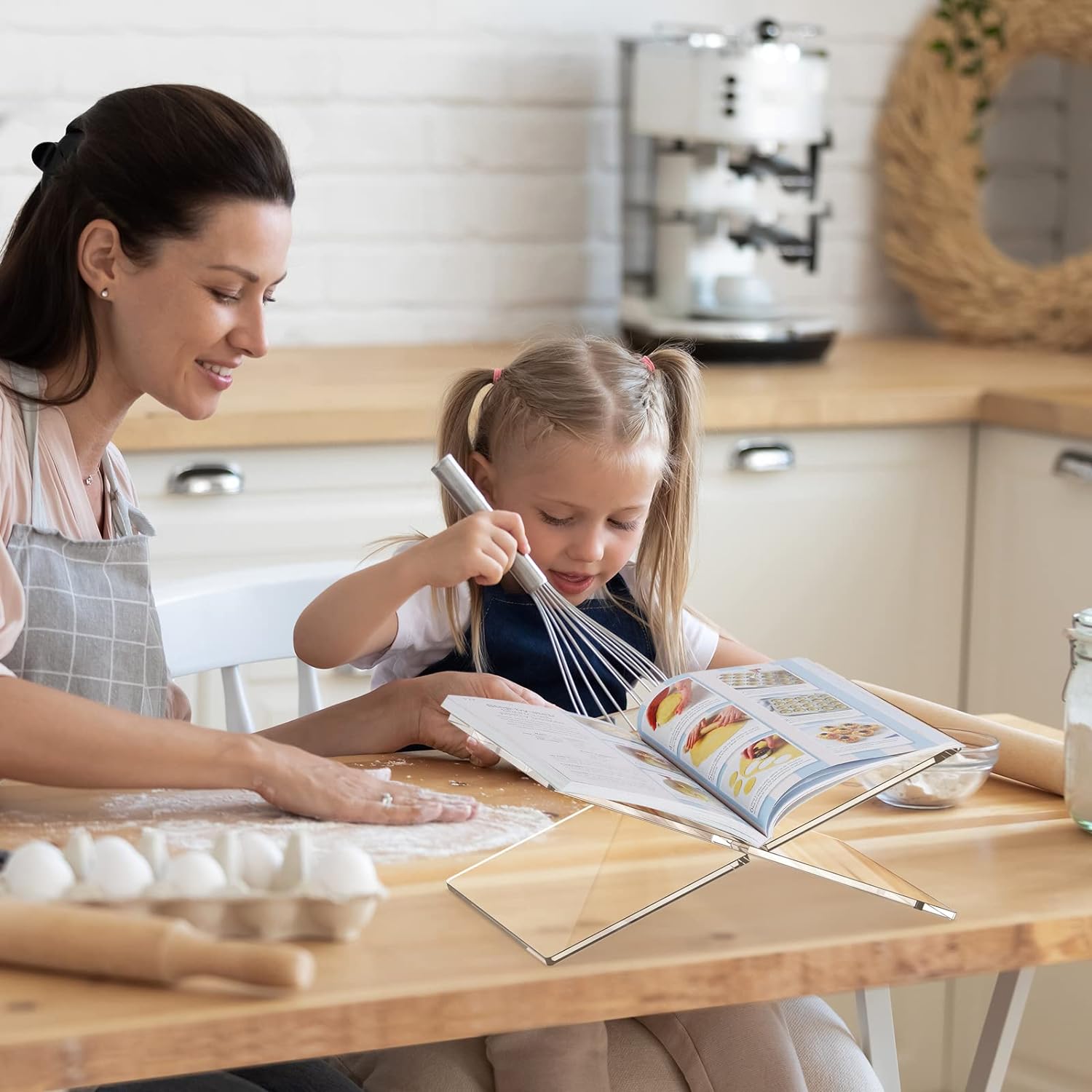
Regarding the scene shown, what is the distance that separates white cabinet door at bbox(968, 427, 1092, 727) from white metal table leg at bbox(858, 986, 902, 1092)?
3.87 ft

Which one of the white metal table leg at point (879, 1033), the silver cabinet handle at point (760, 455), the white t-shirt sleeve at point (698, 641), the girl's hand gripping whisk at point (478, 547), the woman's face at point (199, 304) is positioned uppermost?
the woman's face at point (199, 304)

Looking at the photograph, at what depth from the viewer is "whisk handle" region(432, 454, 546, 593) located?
1.22 metres

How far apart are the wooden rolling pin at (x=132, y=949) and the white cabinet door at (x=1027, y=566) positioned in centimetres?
176

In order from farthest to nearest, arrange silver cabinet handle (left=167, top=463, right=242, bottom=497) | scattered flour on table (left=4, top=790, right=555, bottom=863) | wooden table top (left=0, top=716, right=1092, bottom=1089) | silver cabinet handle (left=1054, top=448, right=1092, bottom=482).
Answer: silver cabinet handle (left=1054, top=448, right=1092, bottom=482), silver cabinet handle (left=167, top=463, right=242, bottom=497), scattered flour on table (left=4, top=790, right=555, bottom=863), wooden table top (left=0, top=716, right=1092, bottom=1089)

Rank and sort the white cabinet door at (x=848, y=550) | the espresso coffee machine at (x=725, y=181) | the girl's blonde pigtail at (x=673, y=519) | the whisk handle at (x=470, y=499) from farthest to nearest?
1. the espresso coffee machine at (x=725, y=181)
2. the white cabinet door at (x=848, y=550)
3. the girl's blonde pigtail at (x=673, y=519)
4. the whisk handle at (x=470, y=499)

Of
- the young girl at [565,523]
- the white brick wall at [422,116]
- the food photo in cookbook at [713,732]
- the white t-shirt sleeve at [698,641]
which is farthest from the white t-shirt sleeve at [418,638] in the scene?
the white brick wall at [422,116]

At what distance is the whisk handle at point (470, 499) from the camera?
1217mm

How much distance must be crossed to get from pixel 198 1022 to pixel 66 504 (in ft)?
2.27

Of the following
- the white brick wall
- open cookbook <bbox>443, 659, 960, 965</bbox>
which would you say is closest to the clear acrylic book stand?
open cookbook <bbox>443, 659, 960, 965</bbox>

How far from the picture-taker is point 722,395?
232 cm

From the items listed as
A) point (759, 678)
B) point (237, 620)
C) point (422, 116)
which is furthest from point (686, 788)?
point (422, 116)

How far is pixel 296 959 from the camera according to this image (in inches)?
30.3

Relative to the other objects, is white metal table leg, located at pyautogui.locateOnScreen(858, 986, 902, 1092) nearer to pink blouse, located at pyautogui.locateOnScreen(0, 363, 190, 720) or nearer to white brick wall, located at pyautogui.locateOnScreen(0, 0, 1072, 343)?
pink blouse, located at pyautogui.locateOnScreen(0, 363, 190, 720)

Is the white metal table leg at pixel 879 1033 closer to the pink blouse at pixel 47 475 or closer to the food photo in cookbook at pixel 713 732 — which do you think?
the food photo in cookbook at pixel 713 732
